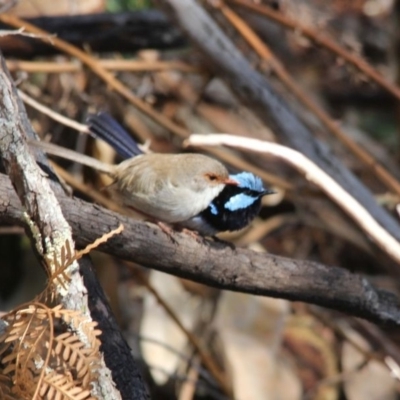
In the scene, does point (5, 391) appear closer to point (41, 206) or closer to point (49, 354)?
point (49, 354)

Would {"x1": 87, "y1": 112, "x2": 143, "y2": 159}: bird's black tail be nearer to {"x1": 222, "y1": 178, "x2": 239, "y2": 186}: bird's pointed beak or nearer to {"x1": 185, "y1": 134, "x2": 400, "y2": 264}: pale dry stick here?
{"x1": 222, "y1": 178, "x2": 239, "y2": 186}: bird's pointed beak

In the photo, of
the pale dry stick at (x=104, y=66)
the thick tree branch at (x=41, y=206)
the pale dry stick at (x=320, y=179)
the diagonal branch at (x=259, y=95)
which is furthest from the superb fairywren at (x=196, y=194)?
the thick tree branch at (x=41, y=206)

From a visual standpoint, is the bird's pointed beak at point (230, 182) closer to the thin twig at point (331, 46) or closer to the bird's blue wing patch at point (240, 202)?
the bird's blue wing patch at point (240, 202)

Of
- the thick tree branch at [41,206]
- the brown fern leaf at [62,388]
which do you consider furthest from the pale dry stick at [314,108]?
the brown fern leaf at [62,388]

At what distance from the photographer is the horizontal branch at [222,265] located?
8.47 ft

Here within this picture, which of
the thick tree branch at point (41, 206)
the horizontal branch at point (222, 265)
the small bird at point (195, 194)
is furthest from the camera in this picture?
the small bird at point (195, 194)

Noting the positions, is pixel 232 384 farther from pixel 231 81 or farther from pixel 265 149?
pixel 265 149

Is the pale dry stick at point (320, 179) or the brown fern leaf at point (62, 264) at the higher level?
the pale dry stick at point (320, 179)

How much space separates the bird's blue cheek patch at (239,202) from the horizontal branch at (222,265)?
423mm

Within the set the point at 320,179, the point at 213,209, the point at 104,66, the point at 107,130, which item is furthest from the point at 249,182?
the point at 104,66

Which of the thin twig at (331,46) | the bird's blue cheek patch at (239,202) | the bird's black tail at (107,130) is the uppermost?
the thin twig at (331,46)

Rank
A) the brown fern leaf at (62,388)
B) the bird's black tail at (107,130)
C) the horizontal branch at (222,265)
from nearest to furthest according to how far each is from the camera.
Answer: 1. the brown fern leaf at (62,388)
2. the horizontal branch at (222,265)
3. the bird's black tail at (107,130)

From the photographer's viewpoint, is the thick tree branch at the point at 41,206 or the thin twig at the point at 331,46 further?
the thin twig at the point at 331,46

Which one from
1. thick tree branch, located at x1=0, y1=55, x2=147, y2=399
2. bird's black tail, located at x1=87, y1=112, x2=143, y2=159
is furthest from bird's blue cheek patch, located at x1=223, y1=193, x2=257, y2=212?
thick tree branch, located at x1=0, y1=55, x2=147, y2=399
